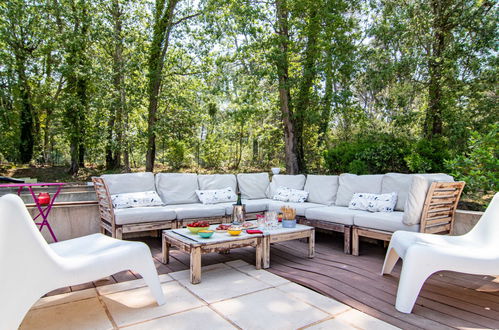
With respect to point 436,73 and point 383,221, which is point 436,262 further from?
point 436,73

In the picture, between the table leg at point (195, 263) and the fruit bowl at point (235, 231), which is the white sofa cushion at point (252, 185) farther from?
the table leg at point (195, 263)

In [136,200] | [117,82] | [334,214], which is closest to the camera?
[334,214]

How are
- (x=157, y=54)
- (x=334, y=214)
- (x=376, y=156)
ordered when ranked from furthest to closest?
(x=157, y=54)
(x=376, y=156)
(x=334, y=214)

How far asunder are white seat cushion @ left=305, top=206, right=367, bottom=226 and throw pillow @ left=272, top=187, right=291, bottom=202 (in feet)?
2.54

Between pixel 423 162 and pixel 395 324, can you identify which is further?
pixel 423 162

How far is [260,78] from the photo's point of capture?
7.34 metres

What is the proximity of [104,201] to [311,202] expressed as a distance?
9.31ft

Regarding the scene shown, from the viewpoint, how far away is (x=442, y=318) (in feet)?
6.93

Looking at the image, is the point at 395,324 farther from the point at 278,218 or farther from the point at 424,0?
the point at 424,0

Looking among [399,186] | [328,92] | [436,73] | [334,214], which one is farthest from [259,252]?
[436,73]

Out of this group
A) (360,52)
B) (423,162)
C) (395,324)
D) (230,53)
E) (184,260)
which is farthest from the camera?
(230,53)

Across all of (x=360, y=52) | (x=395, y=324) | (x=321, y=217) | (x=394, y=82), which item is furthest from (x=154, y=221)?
(x=394, y=82)

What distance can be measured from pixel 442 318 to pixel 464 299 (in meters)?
0.49

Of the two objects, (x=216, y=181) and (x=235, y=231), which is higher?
(x=216, y=181)
